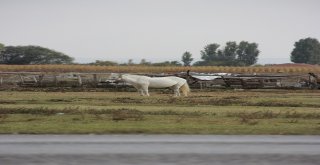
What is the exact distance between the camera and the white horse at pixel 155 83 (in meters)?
34.9

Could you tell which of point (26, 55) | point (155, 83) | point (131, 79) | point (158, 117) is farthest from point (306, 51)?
point (158, 117)

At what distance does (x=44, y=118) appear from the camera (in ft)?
68.9

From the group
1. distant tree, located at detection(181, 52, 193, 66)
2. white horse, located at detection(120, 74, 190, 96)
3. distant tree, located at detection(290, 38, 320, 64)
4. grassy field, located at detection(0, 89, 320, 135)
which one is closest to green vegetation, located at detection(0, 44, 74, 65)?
distant tree, located at detection(181, 52, 193, 66)

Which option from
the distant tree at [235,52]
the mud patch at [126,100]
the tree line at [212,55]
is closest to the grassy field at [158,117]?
the mud patch at [126,100]

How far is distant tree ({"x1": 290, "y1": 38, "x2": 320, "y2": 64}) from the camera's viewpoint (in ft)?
355

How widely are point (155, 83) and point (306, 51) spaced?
7807 centimetres

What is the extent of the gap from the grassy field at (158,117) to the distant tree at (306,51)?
80.8 metres

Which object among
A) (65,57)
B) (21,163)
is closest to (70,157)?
(21,163)

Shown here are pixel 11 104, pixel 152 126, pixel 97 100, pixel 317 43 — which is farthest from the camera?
pixel 317 43

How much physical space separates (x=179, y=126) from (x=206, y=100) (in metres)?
11.1

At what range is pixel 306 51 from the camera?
109312mm

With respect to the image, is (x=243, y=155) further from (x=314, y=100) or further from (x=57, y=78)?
(x=57, y=78)

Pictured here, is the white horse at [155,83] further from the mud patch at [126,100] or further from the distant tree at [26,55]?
the distant tree at [26,55]

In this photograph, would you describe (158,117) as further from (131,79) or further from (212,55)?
(212,55)
